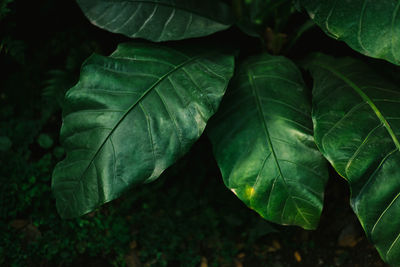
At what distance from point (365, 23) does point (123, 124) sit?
3.30 feet

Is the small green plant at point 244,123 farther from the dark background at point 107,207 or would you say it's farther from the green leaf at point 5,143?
the green leaf at point 5,143

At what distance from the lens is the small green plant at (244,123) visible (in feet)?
4.39

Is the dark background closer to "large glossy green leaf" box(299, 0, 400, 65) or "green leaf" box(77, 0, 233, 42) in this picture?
"green leaf" box(77, 0, 233, 42)

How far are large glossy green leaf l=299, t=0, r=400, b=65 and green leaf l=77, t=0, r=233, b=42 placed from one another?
52 centimetres

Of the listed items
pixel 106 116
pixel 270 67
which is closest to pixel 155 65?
pixel 106 116

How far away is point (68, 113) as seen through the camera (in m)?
1.41

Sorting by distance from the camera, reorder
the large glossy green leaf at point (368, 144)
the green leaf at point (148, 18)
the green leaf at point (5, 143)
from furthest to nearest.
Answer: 1. the green leaf at point (5, 143)
2. the green leaf at point (148, 18)
3. the large glossy green leaf at point (368, 144)

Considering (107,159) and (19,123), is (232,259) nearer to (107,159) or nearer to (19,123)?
(107,159)

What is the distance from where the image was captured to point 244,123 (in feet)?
5.07

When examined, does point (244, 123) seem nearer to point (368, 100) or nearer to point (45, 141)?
point (368, 100)

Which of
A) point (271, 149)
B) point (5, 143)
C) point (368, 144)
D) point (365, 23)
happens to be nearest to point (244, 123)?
point (271, 149)

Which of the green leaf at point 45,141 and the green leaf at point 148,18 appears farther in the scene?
the green leaf at point 45,141

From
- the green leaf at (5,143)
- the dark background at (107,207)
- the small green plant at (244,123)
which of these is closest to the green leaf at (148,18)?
the small green plant at (244,123)

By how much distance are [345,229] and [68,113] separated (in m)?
1.40
